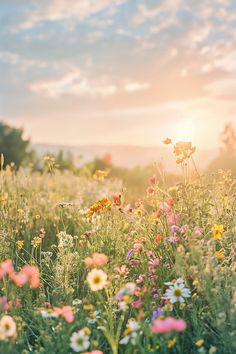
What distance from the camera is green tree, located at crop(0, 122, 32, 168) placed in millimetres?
20984

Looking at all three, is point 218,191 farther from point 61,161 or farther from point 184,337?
point 61,161

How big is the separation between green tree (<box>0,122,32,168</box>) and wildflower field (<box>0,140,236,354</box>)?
16100mm

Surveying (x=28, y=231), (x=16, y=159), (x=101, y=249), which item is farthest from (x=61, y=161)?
(x=101, y=249)

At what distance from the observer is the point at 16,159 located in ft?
69.7

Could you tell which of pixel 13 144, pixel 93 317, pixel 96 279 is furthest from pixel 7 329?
pixel 13 144

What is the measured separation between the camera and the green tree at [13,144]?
21.0 metres

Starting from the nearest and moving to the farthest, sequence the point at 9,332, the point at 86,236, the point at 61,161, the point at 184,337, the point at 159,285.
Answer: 1. the point at 9,332
2. the point at 184,337
3. the point at 159,285
4. the point at 86,236
5. the point at 61,161

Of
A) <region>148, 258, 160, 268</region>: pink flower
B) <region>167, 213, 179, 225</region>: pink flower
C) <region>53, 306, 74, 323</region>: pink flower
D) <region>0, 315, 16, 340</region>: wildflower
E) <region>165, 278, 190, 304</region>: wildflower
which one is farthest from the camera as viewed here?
<region>167, 213, 179, 225</region>: pink flower

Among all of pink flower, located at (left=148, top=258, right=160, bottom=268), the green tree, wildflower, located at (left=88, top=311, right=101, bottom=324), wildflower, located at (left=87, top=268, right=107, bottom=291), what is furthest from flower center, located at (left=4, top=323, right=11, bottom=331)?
the green tree

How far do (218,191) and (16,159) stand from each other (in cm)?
1761

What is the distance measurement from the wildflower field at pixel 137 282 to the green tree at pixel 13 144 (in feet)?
52.8

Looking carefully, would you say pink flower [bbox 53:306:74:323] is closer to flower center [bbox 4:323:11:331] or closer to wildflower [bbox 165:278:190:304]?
flower center [bbox 4:323:11:331]

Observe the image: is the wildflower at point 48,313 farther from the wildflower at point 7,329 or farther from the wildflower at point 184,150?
the wildflower at point 184,150

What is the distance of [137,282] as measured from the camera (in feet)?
10.8
